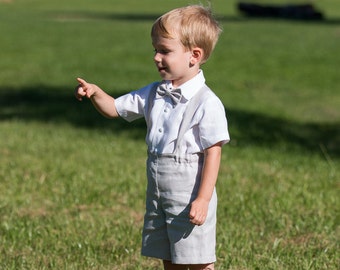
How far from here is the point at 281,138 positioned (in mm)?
14109

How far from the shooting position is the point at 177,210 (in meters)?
4.67

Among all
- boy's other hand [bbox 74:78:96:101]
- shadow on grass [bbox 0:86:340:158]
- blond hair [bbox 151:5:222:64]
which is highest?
blond hair [bbox 151:5:222:64]

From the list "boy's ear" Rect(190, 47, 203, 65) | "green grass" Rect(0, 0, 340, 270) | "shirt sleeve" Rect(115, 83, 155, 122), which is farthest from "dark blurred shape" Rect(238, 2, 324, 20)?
"boy's ear" Rect(190, 47, 203, 65)

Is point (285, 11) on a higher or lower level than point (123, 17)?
lower

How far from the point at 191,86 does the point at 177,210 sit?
62 cm

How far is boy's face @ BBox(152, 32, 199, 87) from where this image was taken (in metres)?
4.68

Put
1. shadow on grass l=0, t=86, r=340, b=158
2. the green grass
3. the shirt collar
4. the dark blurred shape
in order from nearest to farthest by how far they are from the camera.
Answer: the shirt collar → the green grass → shadow on grass l=0, t=86, r=340, b=158 → the dark blurred shape

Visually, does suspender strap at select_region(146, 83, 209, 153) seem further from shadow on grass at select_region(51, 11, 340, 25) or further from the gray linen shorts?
shadow on grass at select_region(51, 11, 340, 25)

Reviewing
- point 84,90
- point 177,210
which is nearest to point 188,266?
point 177,210

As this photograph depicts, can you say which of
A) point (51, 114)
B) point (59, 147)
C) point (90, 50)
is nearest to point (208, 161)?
point (59, 147)

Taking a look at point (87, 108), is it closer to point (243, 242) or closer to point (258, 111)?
point (258, 111)

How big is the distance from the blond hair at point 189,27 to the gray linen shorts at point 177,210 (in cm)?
57

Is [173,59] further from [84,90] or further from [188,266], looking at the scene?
[188,266]

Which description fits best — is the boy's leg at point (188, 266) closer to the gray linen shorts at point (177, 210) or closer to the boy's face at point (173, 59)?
the gray linen shorts at point (177, 210)
